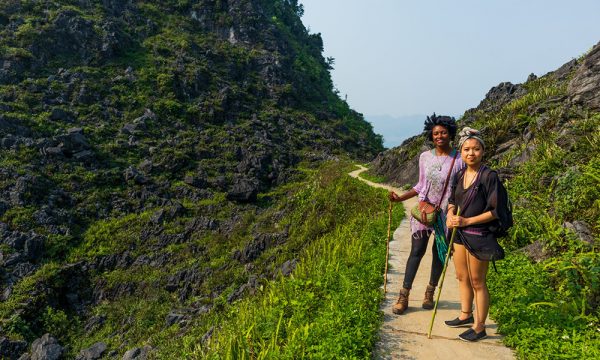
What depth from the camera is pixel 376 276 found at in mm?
7242

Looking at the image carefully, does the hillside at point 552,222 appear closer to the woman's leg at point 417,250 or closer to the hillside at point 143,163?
the woman's leg at point 417,250

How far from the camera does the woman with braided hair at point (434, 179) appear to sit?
5.14 m

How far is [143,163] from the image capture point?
95.4ft

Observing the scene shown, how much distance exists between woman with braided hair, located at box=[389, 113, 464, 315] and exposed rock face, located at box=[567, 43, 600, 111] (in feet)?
30.6

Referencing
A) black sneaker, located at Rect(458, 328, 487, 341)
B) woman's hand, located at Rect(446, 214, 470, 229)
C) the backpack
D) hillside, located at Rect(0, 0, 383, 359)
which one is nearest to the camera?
the backpack

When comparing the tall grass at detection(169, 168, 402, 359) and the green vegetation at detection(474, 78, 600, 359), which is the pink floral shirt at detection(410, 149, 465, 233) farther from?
the green vegetation at detection(474, 78, 600, 359)

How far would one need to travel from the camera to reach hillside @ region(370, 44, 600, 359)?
4.84 metres

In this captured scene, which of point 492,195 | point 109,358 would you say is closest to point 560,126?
point 492,195

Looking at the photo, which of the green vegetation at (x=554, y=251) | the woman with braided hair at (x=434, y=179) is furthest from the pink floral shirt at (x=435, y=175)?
the green vegetation at (x=554, y=251)

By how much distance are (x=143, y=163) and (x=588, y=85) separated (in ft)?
90.6

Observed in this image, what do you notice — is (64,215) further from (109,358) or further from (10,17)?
(10,17)

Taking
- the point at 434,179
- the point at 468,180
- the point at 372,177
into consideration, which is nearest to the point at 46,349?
the point at 434,179

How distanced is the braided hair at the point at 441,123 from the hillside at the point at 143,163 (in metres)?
6.49

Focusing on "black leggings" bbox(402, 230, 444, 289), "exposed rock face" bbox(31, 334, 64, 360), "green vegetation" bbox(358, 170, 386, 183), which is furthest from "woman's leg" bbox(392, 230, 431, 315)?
"green vegetation" bbox(358, 170, 386, 183)
